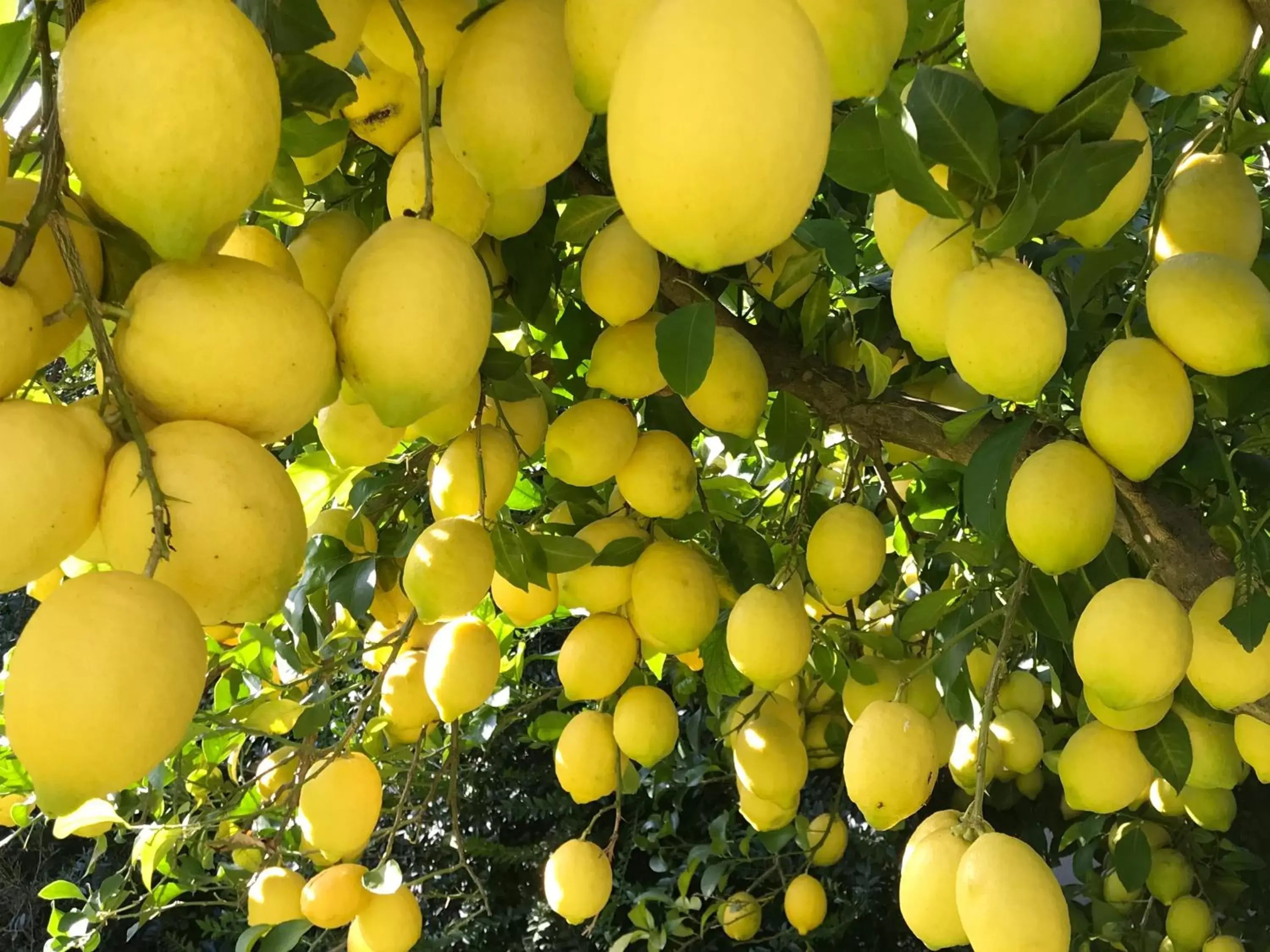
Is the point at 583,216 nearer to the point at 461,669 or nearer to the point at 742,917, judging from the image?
the point at 461,669

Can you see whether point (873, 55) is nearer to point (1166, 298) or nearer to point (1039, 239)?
point (1166, 298)

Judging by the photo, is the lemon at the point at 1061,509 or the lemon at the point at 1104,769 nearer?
the lemon at the point at 1061,509

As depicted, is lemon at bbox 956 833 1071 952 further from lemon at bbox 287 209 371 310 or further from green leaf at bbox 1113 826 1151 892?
green leaf at bbox 1113 826 1151 892

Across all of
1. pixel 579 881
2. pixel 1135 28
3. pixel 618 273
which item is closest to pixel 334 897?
pixel 579 881

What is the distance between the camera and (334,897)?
3.69 feet

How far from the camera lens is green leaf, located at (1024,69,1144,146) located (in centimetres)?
54

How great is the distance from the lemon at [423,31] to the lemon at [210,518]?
275mm

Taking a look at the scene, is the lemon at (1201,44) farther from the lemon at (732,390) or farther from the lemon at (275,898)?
the lemon at (275,898)

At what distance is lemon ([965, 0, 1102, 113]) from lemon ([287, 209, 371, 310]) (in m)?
0.39

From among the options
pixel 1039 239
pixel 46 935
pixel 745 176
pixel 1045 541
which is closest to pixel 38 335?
pixel 745 176

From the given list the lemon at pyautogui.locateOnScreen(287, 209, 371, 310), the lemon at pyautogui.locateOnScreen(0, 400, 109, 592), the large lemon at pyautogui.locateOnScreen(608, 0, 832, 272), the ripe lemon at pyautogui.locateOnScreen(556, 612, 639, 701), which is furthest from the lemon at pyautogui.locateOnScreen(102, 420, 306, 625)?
the ripe lemon at pyautogui.locateOnScreen(556, 612, 639, 701)

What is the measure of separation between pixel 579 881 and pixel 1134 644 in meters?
0.73

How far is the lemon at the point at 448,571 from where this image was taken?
2.67ft

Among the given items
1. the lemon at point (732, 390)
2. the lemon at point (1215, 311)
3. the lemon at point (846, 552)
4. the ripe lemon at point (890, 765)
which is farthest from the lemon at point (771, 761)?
the lemon at point (1215, 311)
